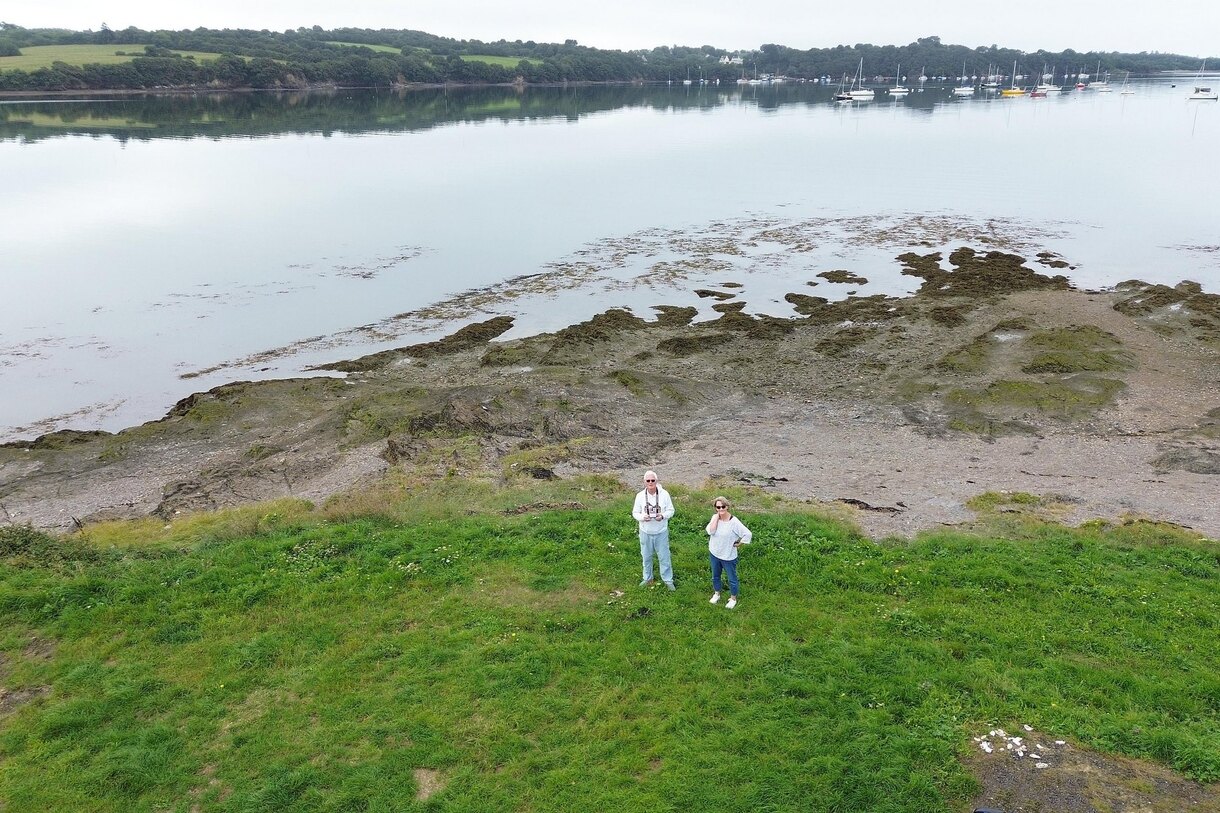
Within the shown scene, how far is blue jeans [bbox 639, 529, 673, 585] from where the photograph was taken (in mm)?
13648

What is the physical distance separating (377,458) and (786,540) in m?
13.1

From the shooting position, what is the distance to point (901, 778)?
928cm

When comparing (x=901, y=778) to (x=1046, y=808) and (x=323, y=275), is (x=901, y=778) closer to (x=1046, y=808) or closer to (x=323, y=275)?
(x=1046, y=808)

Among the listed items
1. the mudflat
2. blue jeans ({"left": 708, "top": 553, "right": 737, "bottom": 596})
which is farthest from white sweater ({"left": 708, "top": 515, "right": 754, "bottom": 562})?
the mudflat

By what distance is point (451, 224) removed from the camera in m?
59.6

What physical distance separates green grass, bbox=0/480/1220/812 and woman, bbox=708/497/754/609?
51cm

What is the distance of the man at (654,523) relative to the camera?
44.0 feet

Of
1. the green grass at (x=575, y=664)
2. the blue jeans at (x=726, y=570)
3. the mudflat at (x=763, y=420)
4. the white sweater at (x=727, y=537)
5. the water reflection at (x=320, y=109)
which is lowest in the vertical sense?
the mudflat at (x=763, y=420)

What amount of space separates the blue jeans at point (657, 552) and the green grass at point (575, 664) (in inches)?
13.4

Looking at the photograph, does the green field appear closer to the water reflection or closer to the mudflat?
the water reflection

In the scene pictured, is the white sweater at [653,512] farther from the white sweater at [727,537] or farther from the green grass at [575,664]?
the green grass at [575,664]

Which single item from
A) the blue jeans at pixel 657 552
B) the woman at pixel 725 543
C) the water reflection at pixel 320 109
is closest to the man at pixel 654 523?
the blue jeans at pixel 657 552

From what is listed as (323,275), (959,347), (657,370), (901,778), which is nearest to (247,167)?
(323,275)

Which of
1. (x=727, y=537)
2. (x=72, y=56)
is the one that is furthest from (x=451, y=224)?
(x=72, y=56)
